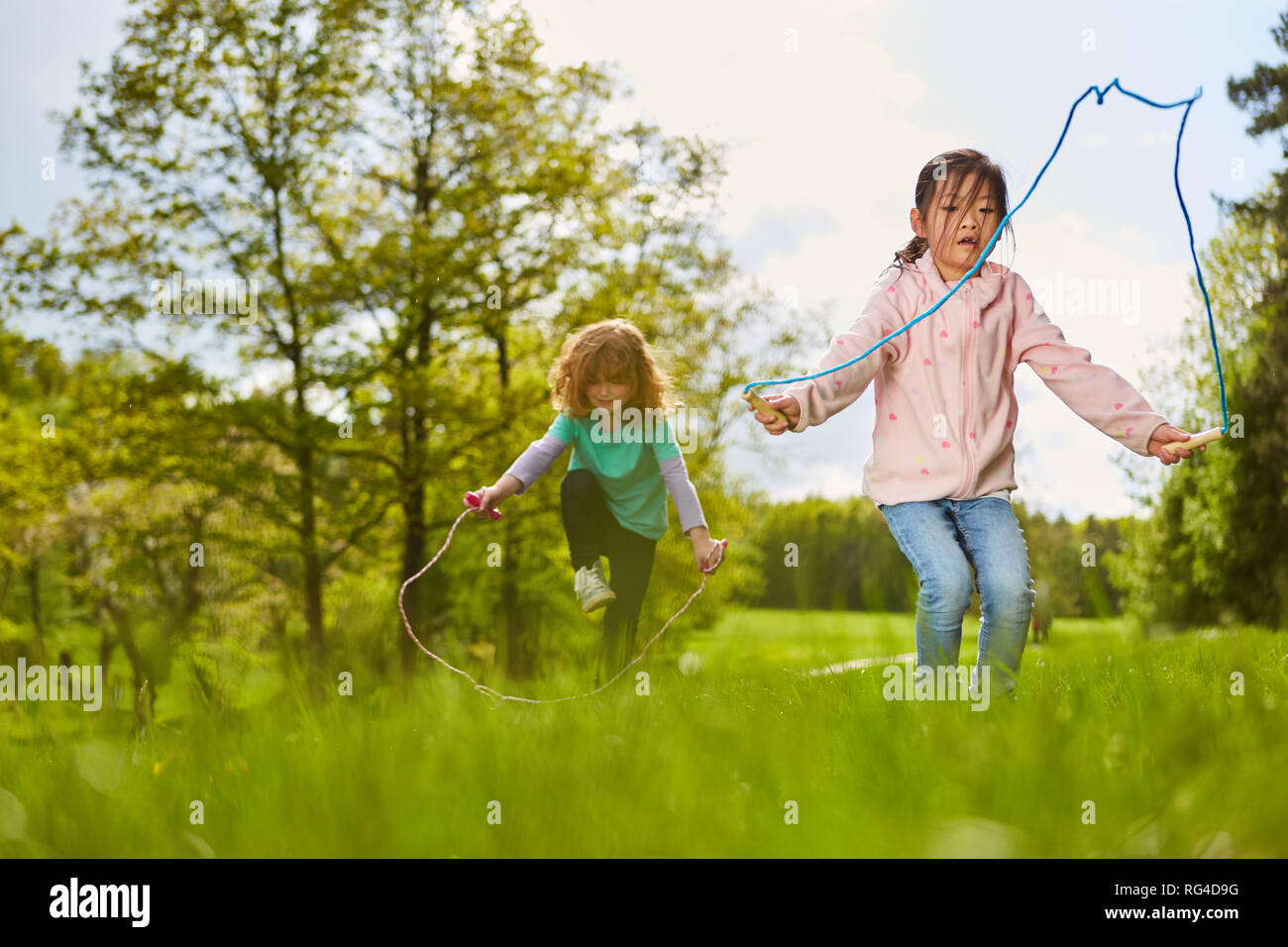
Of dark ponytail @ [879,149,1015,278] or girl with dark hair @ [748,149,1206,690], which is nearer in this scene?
girl with dark hair @ [748,149,1206,690]

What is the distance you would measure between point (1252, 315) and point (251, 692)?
25.9 metres

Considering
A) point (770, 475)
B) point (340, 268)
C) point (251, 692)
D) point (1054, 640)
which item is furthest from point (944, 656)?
point (770, 475)

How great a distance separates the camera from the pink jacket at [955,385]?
3.26 m

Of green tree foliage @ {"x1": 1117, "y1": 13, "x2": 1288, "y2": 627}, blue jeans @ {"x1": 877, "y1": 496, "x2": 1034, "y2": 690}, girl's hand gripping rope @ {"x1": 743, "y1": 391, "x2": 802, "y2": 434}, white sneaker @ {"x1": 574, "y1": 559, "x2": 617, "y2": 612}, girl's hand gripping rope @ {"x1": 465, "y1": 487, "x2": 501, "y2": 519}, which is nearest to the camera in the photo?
girl's hand gripping rope @ {"x1": 743, "y1": 391, "x2": 802, "y2": 434}

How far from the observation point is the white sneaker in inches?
151

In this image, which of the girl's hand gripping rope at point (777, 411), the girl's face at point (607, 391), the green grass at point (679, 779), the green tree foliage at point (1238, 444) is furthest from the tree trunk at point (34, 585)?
the green tree foliage at point (1238, 444)

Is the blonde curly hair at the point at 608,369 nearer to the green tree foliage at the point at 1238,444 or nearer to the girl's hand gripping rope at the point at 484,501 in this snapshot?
the girl's hand gripping rope at the point at 484,501

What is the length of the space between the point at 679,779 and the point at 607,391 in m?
2.64

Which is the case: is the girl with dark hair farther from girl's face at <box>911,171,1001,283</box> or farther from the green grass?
the green grass

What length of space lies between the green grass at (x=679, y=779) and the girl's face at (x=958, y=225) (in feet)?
4.84

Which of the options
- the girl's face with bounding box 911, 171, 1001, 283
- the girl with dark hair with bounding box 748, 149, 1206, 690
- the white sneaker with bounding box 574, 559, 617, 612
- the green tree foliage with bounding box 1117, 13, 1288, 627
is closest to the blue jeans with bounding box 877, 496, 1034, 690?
the girl with dark hair with bounding box 748, 149, 1206, 690

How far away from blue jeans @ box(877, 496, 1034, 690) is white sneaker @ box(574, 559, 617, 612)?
1204 millimetres
